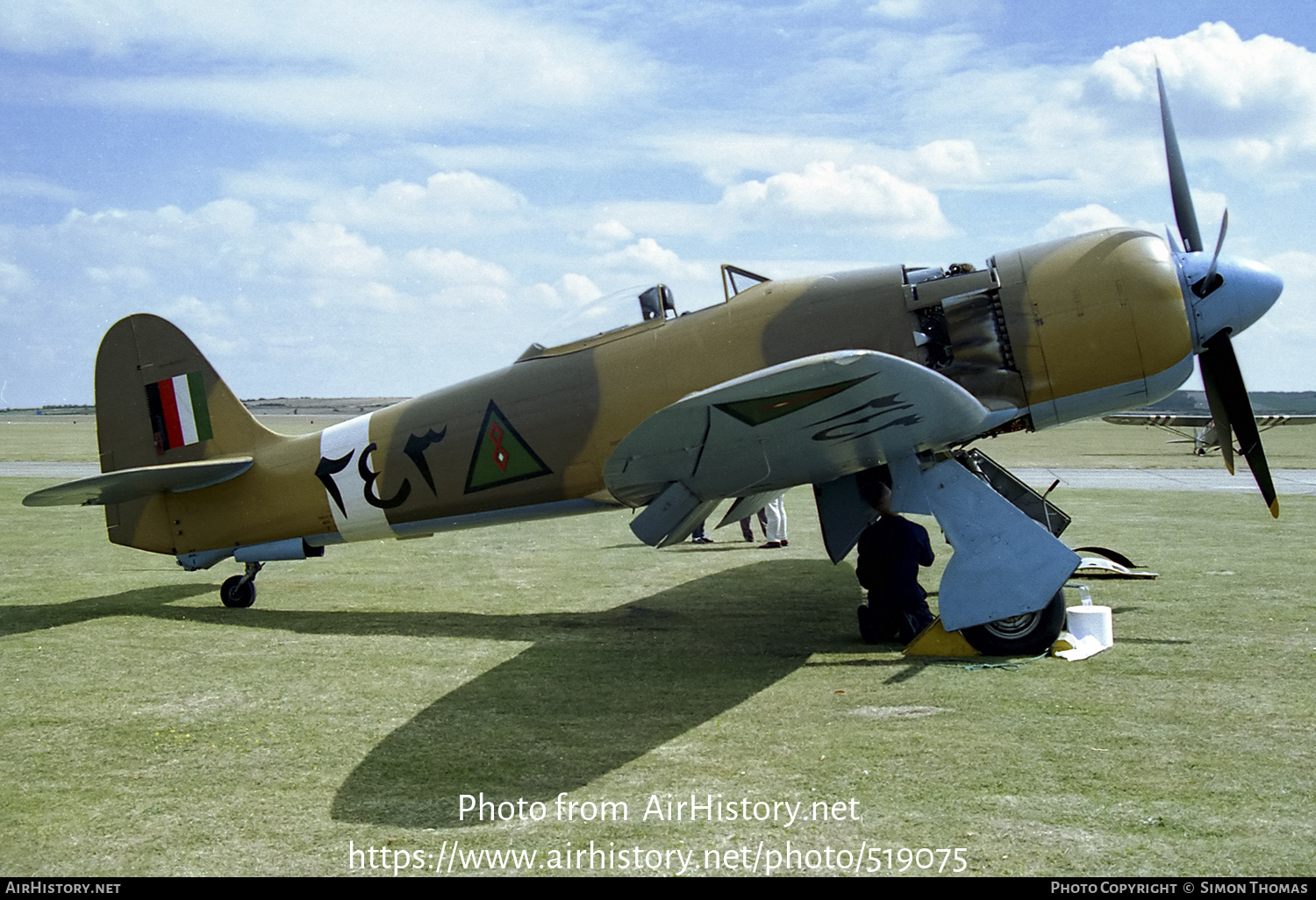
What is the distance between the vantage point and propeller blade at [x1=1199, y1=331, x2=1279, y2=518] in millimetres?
7000

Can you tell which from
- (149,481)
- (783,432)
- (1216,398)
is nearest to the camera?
(783,432)

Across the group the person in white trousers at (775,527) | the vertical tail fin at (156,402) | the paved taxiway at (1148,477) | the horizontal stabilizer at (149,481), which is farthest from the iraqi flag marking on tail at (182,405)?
the paved taxiway at (1148,477)

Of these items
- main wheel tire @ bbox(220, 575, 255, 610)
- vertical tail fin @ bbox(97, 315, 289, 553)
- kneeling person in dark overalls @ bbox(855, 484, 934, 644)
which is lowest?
kneeling person in dark overalls @ bbox(855, 484, 934, 644)

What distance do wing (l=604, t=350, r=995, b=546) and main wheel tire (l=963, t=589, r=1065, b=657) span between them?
1241mm

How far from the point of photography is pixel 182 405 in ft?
29.5

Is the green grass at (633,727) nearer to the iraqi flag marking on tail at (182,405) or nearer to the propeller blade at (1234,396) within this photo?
the propeller blade at (1234,396)

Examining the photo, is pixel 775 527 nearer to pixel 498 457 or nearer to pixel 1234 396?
pixel 498 457

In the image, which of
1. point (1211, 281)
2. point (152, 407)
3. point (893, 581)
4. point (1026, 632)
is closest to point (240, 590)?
point (152, 407)

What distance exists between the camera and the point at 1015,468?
26.8 meters

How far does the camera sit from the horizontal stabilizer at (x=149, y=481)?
8.05m

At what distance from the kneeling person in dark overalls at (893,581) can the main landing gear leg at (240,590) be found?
5450 millimetres

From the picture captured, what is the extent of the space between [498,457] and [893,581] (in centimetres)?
316

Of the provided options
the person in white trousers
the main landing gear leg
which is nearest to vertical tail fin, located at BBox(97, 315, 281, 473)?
the main landing gear leg

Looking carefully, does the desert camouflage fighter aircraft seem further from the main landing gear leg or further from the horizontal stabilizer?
the main landing gear leg
